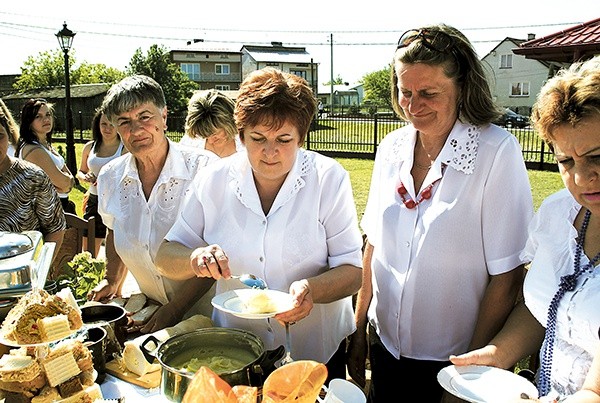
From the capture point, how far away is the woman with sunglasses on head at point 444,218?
1858mm

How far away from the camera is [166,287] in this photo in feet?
7.79

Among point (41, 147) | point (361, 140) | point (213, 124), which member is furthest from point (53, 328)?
point (361, 140)

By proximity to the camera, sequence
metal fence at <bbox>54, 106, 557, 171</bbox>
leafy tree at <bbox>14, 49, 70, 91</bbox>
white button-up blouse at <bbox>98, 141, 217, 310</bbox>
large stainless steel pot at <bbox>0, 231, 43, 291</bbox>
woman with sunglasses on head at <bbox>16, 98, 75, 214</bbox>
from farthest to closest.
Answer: leafy tree at <bbox>14, 49, 70, 91</bbox> → metal fence at <bbox>54, 106, 557, 171</bbox> → woman with sunglasses on head at <bbox>16, 98, 75, 214</bbox> → white button-up blouse at <bbox>98, 141, 217, 310</bbox> → large stainless steel pot at <bbox>0, 231, 43, 291</bbox>

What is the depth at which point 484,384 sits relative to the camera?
1373mm

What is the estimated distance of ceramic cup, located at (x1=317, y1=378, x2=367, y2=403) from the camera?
135 centimetres

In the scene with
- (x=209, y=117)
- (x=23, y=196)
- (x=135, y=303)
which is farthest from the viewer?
(x=209, y=117)

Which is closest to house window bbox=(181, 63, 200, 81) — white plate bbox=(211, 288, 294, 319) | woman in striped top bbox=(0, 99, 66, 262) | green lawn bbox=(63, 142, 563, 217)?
green lawn bbox=(63, 142, 563, 217)

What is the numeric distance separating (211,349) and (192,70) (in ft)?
222

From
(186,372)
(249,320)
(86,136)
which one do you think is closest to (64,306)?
(186,372)

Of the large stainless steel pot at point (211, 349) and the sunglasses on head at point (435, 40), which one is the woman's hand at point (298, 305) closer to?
the large stainless steel pot at point (211, 349)

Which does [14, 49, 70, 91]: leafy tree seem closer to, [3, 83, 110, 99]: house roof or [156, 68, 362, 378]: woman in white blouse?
[3, 83, 110, 99]: house roof

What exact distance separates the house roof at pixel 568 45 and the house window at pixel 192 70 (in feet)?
198

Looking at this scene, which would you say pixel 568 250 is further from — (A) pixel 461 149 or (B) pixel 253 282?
(B) pixel 253 282

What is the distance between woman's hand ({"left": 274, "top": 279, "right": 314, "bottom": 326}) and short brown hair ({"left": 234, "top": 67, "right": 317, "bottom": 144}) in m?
0.55
